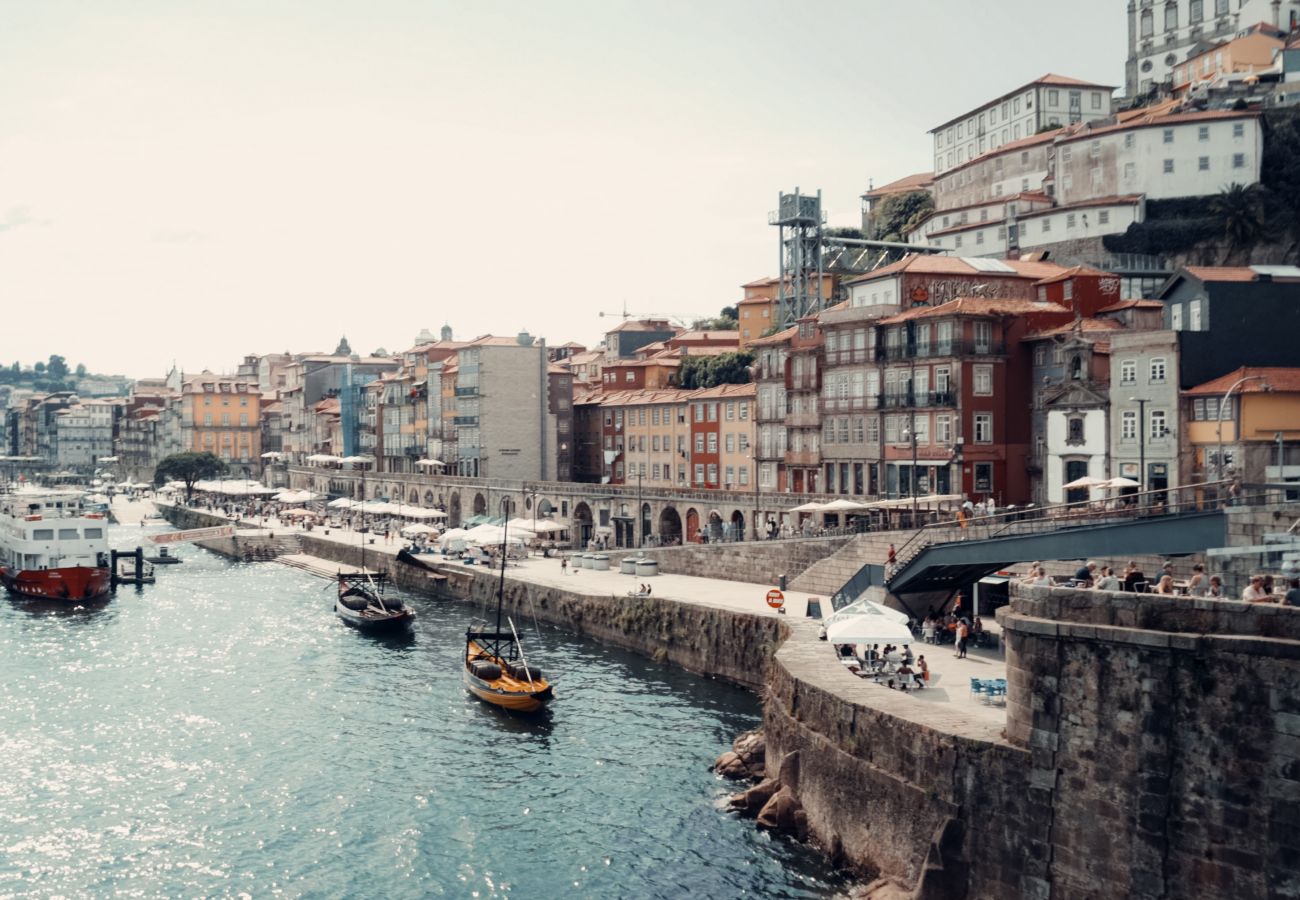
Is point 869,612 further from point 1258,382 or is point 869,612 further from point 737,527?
point 737,527

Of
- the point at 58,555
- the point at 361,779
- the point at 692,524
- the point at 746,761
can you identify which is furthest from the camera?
the point at 58,555

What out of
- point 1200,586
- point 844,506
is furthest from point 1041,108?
point 1200,586

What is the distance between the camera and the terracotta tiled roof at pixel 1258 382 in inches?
1996

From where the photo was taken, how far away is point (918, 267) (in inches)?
2881

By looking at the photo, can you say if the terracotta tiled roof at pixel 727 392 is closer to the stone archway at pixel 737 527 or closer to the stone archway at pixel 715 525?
the stone archway at pixel 715 525

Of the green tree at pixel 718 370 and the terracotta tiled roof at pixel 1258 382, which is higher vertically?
the green tree at pixel 718 370

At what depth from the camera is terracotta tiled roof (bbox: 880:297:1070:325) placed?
65.5m

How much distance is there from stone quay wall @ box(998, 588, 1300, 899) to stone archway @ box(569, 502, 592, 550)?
6945 cm

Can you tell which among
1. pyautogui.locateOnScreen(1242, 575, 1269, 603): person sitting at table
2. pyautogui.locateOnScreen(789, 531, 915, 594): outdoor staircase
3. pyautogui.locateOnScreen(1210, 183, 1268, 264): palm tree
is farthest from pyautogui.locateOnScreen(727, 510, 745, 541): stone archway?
pyautogui.locateOnScreen(1242, 575, 1269, 603): person sitting at table

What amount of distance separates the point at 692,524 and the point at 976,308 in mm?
24297

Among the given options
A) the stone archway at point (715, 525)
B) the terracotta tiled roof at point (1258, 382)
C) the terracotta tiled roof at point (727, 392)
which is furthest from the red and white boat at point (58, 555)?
the terracotta tiled roof at point (1258, 382)

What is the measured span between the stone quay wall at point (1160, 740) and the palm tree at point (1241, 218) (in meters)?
67.3

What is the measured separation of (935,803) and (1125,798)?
464cm

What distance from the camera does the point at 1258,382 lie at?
50812 millimetres
